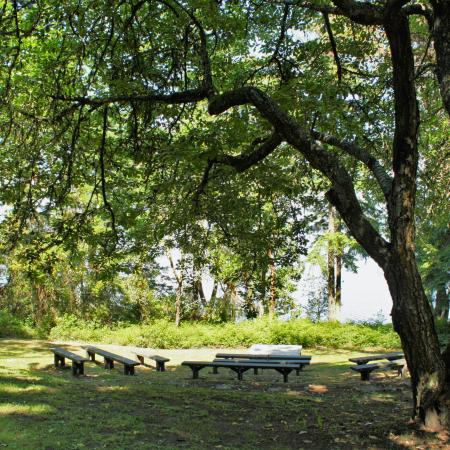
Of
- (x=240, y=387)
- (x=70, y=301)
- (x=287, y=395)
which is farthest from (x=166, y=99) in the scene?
(x=70, y=301)

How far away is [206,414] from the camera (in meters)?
7.24

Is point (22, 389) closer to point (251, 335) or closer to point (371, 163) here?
point (371, 163)

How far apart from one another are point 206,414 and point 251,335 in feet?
42.0

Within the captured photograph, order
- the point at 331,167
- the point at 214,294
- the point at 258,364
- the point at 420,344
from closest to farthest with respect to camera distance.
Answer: the point at 420,344 → the point at 331,167 → the point at 258,364 → the point at 214,294

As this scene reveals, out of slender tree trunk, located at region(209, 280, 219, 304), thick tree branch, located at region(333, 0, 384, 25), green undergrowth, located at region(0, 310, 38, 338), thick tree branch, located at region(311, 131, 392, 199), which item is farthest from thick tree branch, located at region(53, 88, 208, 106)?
slender tree trunk, located at region(209, 280, 219, 304)

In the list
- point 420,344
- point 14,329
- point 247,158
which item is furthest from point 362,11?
point 14,329

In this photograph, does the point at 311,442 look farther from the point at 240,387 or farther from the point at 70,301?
the point at 70,301

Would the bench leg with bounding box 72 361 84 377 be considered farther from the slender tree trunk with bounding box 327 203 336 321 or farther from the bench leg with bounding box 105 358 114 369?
the slender tree trunk with bounding box 327 203 336 321

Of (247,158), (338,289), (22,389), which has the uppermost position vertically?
(247,158)

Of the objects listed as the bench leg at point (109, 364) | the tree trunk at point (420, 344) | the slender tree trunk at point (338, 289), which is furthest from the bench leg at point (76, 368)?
the slender tree trunk at point (338, 289)

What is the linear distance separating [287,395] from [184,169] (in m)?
4.39

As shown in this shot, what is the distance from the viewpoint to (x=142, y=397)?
8.29 meters

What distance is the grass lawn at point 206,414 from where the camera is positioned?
5625 mm

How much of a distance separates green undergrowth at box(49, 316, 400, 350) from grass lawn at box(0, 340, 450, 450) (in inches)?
307
